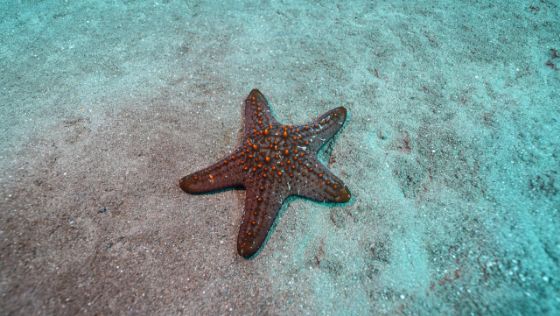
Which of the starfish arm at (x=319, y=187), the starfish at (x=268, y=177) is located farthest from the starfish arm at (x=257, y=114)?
the starfish arm at (x=319, y=187)

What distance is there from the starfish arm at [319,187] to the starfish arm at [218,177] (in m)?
0.64

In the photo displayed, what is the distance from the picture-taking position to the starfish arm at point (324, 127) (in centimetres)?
357

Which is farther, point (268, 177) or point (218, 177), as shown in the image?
point (218, 177)

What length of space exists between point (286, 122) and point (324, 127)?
1.94ft

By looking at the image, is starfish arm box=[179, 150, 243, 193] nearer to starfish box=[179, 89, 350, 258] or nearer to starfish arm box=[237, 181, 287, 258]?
starfish box=[179, 89, 350, 258]

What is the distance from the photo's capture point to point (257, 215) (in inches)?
122

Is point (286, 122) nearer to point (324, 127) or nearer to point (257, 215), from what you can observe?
point (324, 127)

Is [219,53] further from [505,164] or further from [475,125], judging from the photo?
[505,164]

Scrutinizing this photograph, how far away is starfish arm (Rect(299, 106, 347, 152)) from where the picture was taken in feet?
11.7

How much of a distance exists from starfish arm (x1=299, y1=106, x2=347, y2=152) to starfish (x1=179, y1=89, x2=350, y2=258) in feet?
0.21

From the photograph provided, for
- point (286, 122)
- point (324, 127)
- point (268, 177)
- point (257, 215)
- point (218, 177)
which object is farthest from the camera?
point (286, 122)

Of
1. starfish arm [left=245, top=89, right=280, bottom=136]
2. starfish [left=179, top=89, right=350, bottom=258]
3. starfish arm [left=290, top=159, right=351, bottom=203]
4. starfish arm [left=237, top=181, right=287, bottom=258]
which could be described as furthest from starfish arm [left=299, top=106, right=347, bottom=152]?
starfish arm [left=237, top=181, right=287, bottom=258]

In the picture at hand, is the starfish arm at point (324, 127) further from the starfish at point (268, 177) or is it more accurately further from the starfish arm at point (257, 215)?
the starfish arm at point (257, 215)

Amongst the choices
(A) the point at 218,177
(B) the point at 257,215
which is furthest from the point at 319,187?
(A) the point at 218,177
